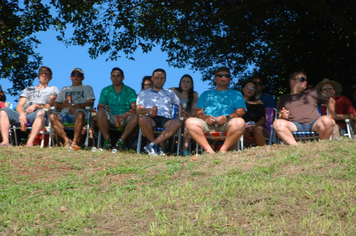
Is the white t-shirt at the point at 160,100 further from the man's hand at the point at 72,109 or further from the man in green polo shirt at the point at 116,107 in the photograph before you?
the man's hand at the point at 72,109

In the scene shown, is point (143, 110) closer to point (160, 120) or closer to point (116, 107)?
point (160, 120)

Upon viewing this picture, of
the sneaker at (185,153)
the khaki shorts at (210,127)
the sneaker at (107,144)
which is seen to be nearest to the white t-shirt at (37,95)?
the sneaker at (107,144)

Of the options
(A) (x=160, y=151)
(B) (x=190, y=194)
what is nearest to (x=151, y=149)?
(A) (x=160, y=151)

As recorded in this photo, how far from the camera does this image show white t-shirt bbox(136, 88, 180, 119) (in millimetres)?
9961

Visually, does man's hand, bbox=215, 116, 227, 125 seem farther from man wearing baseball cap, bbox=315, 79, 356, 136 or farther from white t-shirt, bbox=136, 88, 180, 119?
man wearing baseball cap, bbox=315, 79, 356, 136

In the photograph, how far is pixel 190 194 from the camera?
19.4ft

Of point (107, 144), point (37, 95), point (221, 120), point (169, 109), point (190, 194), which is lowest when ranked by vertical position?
point (190, 194)

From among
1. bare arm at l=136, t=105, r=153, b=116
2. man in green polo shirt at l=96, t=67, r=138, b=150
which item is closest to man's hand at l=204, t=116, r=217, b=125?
bare arm at l=136, t=105, r=153, b=116

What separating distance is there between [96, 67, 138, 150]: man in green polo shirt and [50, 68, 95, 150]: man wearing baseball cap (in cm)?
31

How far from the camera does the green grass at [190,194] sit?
16.7ft

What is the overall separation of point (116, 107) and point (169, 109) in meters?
1.30

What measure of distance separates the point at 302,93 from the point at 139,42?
17.9 ft

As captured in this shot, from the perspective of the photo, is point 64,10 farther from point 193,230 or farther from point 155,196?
point 193,230

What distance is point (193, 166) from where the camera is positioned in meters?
7.53
